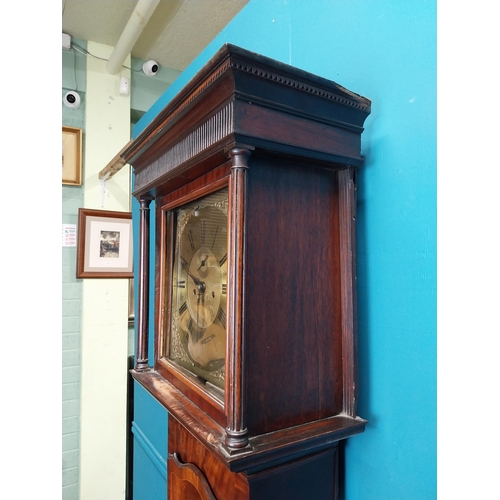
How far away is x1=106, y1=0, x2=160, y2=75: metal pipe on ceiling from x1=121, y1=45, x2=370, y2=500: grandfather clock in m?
1.10

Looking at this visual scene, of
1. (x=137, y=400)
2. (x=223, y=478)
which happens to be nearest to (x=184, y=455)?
(x=223, y=478)

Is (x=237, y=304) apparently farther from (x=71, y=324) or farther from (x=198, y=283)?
(x=71, y=324)

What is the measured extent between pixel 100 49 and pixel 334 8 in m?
1.77

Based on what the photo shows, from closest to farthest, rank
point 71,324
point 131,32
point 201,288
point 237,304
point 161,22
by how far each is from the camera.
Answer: point 237,304 → point 201,288 → point 131,32 → point 161,22 → point 71,324

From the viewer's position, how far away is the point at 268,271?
632 millimetres

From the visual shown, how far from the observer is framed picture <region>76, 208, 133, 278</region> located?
83.0 inches

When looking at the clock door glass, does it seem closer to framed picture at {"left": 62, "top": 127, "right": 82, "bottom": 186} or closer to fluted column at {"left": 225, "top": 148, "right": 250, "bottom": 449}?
fluted column at {"left": 225, "top": 148, "right": 250, "bottom": 449}

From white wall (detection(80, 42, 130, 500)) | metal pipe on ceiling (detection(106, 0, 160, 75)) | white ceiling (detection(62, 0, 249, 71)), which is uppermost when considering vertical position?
white ceiling (detection(62, 0, 249, 71))

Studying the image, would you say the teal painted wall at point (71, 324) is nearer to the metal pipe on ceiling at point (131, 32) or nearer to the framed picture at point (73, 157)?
the framed picture at point (73, 157)

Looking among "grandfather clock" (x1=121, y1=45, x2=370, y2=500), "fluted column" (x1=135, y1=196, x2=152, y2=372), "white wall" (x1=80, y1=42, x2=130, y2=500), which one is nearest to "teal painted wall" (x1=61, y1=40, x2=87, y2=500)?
"white wall" (x1=80, y1=42, x2=130, y2=500)

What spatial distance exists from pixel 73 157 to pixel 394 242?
1.89 metres

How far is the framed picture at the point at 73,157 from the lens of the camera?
2.05 metres

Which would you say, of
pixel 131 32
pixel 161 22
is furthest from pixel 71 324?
pixel 161 22

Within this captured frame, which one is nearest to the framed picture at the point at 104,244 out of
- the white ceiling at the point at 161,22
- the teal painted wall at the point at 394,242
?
the white ceiling at the point at 161,22
